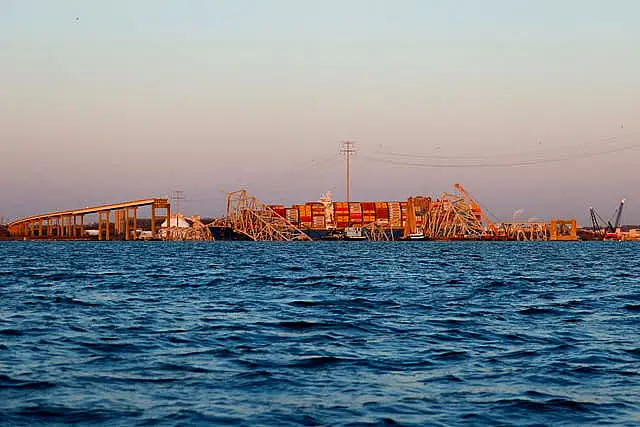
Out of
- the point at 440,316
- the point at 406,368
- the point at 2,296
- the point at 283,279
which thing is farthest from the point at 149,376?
the point at 283,279

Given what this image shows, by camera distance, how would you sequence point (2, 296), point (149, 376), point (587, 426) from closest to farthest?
point (587, 426) < point (149, 376) < point (2, 296)

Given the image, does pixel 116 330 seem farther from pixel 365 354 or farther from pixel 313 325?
pixel 365 354

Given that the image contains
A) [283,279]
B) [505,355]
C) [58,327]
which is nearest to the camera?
[505,355]

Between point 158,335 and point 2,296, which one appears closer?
point 158,335

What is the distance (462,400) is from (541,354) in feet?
15.7

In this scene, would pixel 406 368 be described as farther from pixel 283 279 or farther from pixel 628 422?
pixel 283 279

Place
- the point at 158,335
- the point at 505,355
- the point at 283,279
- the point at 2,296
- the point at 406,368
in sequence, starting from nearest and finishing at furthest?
the point at 406,368
the point at 505,355
the point at 158,335
the point at 2,296
the point at 283,279

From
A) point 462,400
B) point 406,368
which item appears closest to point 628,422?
point 462,400

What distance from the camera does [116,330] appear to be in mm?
19953

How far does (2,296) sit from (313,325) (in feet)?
45.8

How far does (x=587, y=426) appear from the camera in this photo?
11047mm

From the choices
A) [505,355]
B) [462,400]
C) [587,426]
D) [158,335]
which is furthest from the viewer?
[158,335]

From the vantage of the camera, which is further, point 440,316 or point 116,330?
point 440,316

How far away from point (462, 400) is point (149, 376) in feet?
16.7
